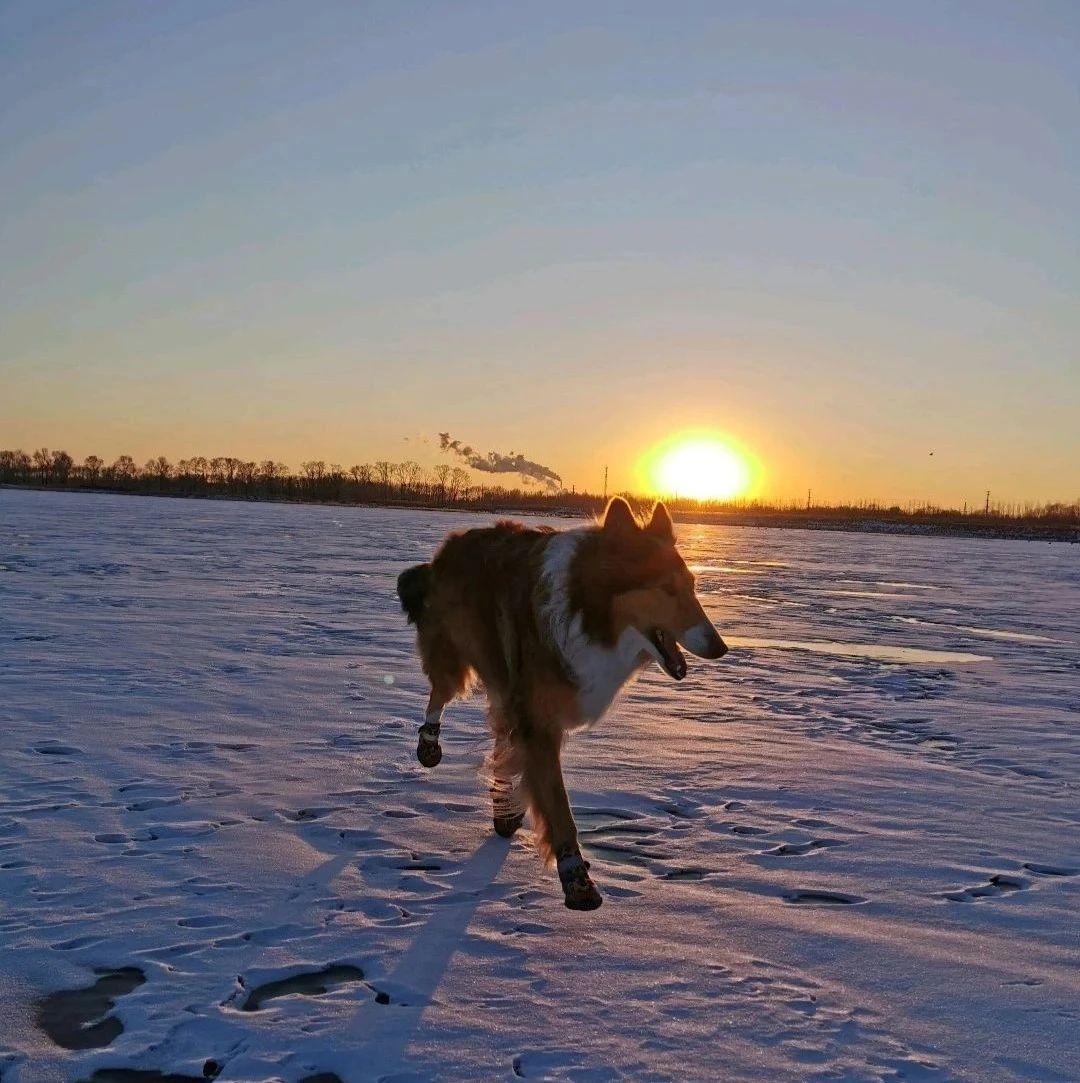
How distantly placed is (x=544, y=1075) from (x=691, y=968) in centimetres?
95

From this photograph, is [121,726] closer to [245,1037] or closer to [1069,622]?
[245,1037]

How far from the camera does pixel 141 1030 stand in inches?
125

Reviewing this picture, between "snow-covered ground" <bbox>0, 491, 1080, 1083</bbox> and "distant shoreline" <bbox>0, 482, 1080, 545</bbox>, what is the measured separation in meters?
73.5

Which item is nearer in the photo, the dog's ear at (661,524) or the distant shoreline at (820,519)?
the dog's ear at (661,524)

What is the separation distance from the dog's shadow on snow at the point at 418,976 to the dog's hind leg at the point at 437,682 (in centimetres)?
171

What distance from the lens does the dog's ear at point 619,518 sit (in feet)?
16.7

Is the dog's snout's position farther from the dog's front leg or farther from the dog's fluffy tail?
the dog's fluffy tail

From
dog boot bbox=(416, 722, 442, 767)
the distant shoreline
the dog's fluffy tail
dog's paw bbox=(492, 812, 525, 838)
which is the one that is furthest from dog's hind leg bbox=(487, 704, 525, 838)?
the distant shoreline

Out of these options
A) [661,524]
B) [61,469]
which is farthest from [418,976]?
[61,469]

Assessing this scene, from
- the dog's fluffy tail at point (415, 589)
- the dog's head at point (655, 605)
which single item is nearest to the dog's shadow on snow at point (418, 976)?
the dog's head at point (655, 605)

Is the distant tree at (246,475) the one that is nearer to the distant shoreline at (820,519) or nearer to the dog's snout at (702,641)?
the distant shoreline at (820,519)

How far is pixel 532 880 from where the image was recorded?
15.8ft

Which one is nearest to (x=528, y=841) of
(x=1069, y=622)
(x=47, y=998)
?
(x=47, y=998)

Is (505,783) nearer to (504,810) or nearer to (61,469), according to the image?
(504,810)
